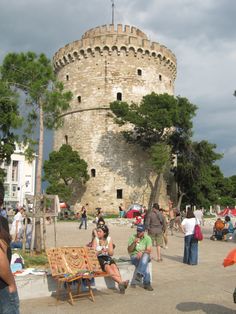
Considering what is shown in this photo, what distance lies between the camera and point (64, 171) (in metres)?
29.7

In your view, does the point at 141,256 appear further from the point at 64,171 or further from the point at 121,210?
the point at 64,171

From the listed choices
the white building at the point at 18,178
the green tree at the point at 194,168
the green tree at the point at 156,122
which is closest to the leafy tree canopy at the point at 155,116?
the green tree at the point at 156,122

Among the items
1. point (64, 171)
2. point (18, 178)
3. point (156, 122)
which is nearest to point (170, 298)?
point (156, 122)

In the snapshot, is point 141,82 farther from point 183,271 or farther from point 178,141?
point 183,271

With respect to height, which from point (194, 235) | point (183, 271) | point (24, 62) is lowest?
point (183, 271)

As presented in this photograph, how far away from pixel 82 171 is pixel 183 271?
22.8 m

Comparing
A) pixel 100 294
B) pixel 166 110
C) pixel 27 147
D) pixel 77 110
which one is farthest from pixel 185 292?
pixel 77 110

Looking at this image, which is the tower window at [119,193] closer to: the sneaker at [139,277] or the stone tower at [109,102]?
the stone tower at [109,102]

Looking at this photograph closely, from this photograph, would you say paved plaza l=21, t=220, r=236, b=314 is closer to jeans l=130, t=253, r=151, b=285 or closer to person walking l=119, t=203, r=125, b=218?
jeans l=130, t=253, r=151, b=285

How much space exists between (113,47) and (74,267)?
2811 cm

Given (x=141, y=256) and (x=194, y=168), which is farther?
(x=194, y=168)

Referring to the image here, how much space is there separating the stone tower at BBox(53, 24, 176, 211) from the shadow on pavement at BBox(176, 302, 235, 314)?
2531 centimetres

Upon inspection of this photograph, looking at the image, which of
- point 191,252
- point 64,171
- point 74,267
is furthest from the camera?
point 64,171

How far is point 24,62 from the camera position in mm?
11008
